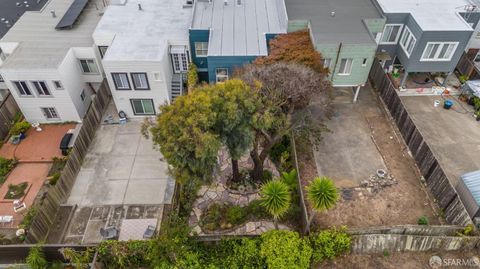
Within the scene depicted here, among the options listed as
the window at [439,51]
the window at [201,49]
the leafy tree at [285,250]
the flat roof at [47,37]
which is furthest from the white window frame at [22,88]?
the window at [439,51]

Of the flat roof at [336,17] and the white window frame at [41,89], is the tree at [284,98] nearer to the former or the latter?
the flat roof at [336,17]

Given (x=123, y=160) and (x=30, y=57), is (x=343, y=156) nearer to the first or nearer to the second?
(x=123, y=160)

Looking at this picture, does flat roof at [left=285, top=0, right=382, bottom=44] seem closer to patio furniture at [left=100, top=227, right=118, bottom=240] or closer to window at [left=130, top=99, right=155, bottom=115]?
window at [left=130, top=99, right=155, bottom=115]

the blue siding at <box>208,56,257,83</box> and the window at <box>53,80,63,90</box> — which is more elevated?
the blue siding at <box>208,56,257,83</box>

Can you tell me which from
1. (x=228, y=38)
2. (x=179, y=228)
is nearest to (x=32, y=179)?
(x=179, y=228)

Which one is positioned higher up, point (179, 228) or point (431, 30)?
point (431, 30)

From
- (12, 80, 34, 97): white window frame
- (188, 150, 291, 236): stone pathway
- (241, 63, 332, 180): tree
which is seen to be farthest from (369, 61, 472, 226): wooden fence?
(12, 80, 34, 97): white window frame
